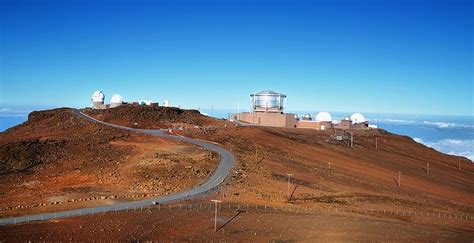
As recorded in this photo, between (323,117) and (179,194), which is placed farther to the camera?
(323,117)

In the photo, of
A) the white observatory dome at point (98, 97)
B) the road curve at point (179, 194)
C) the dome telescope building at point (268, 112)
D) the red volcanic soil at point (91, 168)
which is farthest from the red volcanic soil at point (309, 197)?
the white observatory dome at point (98, 97)

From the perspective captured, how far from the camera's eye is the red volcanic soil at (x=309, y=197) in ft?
83.0

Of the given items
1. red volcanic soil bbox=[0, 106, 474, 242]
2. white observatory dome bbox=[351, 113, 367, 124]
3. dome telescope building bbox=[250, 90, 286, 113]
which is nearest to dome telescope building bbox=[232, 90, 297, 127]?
dome telescope building bbox=[250, 90, 286, 113]

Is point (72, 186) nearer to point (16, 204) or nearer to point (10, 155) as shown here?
point (16, 204)

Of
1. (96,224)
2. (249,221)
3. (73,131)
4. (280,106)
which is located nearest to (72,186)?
(96,224)

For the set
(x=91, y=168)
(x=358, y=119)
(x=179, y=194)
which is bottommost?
(x=179, y=194)

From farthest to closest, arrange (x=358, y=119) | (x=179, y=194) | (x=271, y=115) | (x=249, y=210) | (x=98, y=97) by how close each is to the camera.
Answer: (x=358, y=119) → (x=98, y=97) → (x=271, y=115) → (x=179, y=194) → (x=249, y=210)

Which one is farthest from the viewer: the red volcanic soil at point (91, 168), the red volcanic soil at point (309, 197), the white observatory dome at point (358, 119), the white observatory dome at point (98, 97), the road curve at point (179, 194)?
the white observatory dome at point (358, 119)

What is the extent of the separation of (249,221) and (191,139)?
29.2 meters

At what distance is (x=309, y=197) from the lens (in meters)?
36.7

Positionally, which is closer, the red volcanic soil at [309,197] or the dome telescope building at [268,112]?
the red volcanic soil at [309,197]

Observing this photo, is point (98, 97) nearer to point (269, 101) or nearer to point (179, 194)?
point (269, 101)

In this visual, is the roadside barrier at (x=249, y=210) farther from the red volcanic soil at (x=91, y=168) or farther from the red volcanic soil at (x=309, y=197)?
the red volcanic soil at (x=91, y=168)

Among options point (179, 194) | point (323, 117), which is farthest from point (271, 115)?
point (179, 194)
